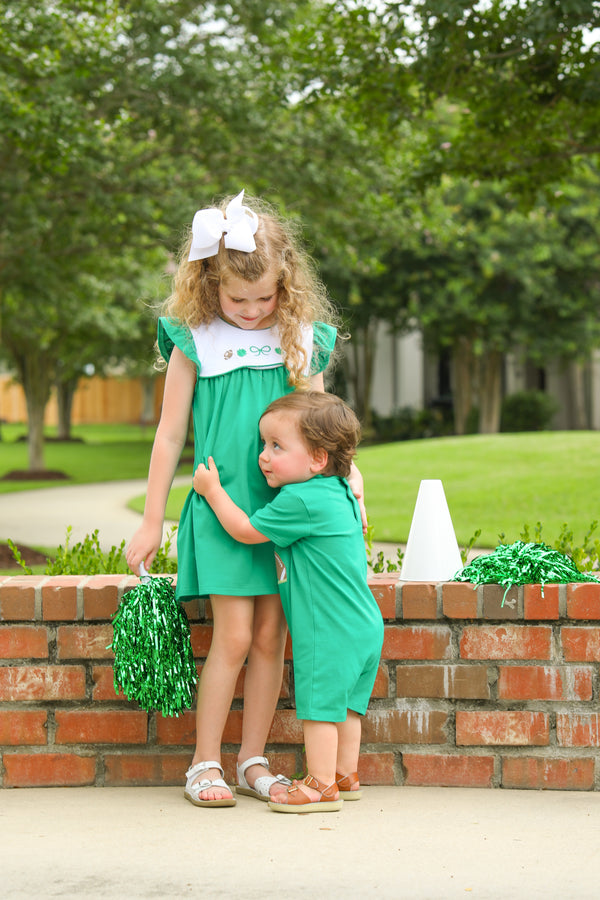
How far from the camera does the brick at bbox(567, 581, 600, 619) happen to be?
3398 millimetres

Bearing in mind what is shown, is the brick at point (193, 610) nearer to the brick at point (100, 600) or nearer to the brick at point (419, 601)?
the brick at point (100, 600)

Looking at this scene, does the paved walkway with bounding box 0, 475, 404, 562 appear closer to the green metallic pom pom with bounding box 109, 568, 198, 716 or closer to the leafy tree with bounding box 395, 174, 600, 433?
the green metallic pom pom with bounding box 109, 568, 198, 716

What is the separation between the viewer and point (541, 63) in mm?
7059

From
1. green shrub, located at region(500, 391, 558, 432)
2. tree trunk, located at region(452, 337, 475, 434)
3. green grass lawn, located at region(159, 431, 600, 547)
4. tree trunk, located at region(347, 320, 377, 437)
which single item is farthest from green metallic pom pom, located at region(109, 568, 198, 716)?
green shrub, located at region(500, 391, 558, 432)

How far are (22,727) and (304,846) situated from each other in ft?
3.64

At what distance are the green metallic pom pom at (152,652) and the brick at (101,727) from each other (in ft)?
0.59

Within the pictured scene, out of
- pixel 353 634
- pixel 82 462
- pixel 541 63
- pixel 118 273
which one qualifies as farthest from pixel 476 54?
pixel 82 462

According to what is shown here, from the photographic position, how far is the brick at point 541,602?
3.41 m

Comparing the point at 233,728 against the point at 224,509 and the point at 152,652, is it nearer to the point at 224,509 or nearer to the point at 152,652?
the point at 152,652

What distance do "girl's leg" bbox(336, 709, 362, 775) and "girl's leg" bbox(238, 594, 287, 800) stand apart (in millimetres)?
234

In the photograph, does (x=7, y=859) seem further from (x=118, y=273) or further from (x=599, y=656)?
(x=118, y=273)

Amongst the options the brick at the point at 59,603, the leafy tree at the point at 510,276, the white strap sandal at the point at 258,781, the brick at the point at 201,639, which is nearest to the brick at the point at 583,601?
the white strap sandal at the point at 258,781

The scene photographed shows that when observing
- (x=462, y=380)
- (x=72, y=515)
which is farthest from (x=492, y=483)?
(x=462, y=380)

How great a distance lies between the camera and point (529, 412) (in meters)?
27.1
